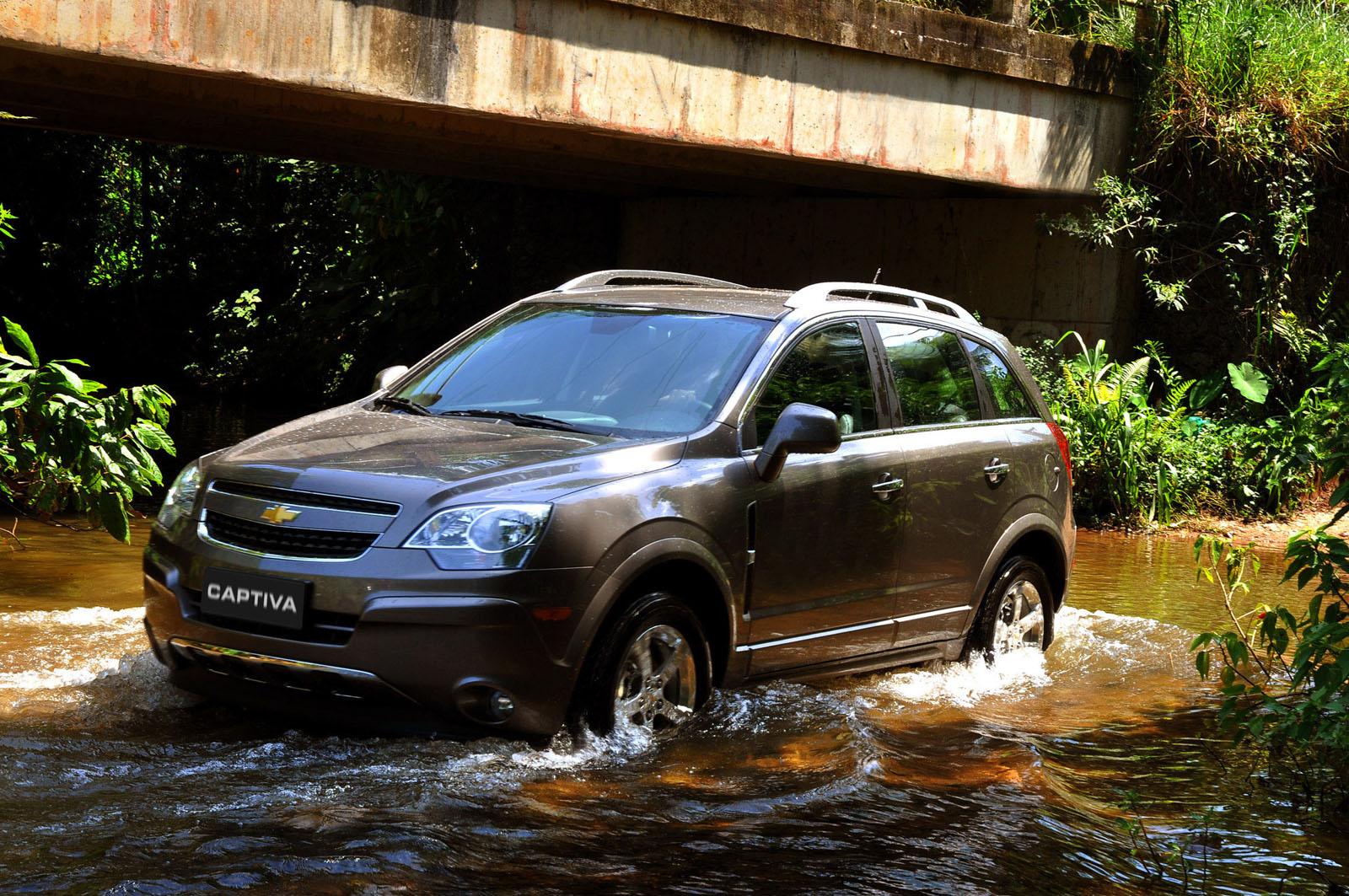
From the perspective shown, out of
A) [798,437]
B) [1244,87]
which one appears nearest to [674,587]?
[798,437]

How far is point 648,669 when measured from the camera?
5.35 metres

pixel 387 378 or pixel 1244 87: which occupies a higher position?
pixel 1244 87

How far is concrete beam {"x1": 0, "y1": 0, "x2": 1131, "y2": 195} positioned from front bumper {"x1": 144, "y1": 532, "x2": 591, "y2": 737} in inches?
198

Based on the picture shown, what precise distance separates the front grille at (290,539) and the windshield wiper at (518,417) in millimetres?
1056

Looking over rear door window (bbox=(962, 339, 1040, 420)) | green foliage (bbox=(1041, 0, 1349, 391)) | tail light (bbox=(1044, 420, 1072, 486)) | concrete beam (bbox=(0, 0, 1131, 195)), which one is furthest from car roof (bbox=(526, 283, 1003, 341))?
green foliage (bbox=(1041, 0, 1349, 391))

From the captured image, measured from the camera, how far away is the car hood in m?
4.96

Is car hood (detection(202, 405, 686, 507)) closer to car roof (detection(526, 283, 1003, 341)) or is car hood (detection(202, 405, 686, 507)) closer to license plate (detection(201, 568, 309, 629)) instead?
license plate (detection(201, 568, 309, 629))

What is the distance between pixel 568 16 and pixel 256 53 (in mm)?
2339

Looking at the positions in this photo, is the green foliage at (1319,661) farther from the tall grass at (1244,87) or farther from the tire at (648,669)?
the tall grass at (1244,87)

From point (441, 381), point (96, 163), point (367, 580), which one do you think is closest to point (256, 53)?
point (441, 381)

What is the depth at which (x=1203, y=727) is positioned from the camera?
22.1ft

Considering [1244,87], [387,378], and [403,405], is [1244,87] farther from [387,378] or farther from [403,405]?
[403,405]

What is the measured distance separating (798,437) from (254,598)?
1.98 m

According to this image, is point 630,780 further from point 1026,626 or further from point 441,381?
point 1026,626
